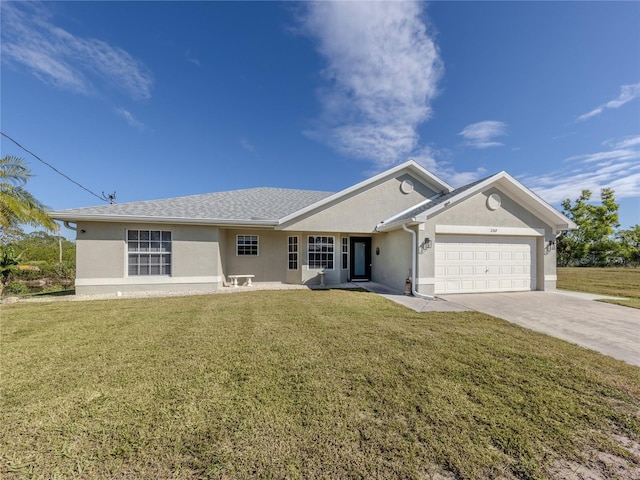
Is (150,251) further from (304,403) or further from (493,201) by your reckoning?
(493,201)

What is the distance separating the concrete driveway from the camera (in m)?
5.43

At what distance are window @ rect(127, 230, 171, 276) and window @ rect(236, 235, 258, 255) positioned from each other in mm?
3205

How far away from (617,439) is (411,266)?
810 centimetres

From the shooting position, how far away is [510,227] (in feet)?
37.1

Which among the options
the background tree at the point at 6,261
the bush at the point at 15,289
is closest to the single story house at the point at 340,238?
the background tree at the point at 6,261

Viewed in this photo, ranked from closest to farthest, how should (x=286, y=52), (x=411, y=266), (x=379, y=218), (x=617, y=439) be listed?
(x=617, y=439) < (x=411, y=266) < (x=379, y=218) < (x=286, y=52)

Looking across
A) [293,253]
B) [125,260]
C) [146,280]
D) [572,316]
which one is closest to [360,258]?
[293,253]

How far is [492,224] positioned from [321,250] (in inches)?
308

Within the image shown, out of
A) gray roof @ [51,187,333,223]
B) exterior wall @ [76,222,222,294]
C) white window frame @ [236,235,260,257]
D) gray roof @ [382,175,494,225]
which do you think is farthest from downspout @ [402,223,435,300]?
exterior wall @ [76,222,222,294]

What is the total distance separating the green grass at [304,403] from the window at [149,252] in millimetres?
5524

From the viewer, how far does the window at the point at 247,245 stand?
13.6 m

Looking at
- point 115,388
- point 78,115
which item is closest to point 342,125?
point 78,115

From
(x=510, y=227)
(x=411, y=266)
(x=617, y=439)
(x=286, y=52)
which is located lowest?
(x=617, y=439)

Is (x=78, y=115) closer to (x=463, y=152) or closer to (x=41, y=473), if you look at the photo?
(x=41, y=473)
